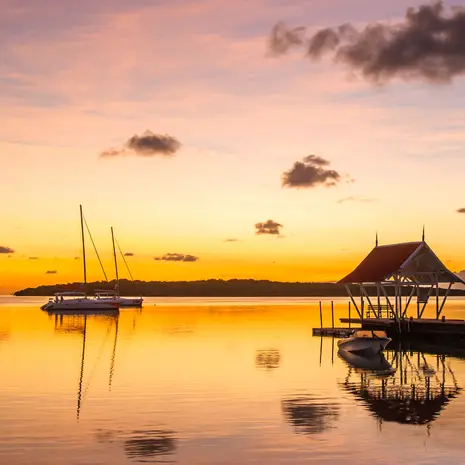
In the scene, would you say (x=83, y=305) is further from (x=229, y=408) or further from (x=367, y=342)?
(x=229, y=408)

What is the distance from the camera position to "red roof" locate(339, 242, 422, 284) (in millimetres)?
67000

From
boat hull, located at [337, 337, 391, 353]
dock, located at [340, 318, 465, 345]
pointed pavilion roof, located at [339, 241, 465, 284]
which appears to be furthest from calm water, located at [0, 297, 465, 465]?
pointed pavilion roof, located at [339, 241, 465, 284]

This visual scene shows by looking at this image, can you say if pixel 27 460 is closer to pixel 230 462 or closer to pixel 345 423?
pixel 230 462

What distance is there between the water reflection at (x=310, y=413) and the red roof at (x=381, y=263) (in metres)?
33.2

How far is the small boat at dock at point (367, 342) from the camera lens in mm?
53438

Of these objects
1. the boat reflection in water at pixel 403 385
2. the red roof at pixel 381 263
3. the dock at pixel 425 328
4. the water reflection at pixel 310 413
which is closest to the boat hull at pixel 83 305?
the red roof at pixel 381 263

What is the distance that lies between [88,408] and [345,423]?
1056 centimetres

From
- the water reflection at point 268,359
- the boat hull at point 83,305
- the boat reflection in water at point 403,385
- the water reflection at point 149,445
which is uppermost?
the boat hull at point 83,305

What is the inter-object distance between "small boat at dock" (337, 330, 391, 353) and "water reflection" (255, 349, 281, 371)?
5.07m

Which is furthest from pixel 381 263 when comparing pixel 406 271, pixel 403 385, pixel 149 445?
pixel 149 445

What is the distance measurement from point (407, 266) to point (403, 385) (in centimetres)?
2848

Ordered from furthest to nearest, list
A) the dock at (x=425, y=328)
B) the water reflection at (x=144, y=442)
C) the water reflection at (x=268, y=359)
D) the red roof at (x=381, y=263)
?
the red roof at (x=381, y=263) → the dock at (x=425, y=328) → the water reflection at (x=268, y=359) → the water reflection at (x=144, y=442)

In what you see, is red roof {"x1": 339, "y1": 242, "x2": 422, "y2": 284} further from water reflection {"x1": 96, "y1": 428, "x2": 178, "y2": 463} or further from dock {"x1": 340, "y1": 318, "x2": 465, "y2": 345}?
water reflection {"x1": 96, "y1": 428, "x2": 178, "y2": 463}

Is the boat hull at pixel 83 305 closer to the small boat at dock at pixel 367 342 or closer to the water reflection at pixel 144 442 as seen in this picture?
the small boat at dock at pixel 367 342
